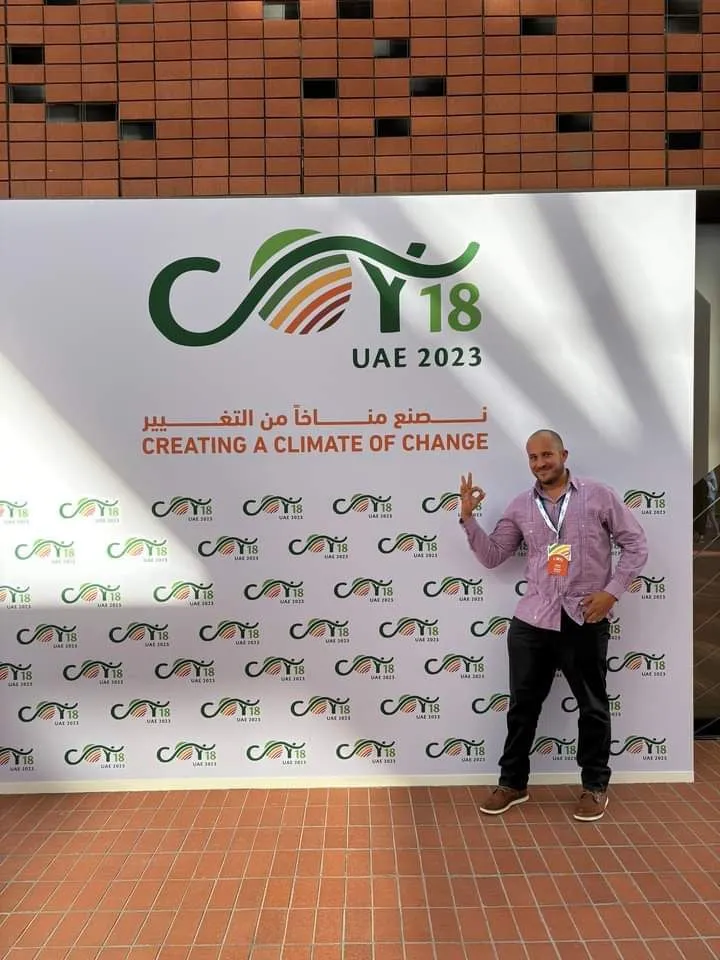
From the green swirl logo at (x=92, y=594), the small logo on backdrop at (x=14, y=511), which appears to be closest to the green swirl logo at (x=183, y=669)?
the green swirl logo at (x=92, y=594)

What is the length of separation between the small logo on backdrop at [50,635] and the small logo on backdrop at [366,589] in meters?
Answer: 1.40

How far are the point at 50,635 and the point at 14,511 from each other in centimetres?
67

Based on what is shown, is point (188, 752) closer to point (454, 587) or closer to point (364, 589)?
point (364, 589)

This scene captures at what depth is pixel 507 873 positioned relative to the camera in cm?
310

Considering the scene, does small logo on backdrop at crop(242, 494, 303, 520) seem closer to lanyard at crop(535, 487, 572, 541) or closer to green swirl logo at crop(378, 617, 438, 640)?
green swirl logo at crop(378, 617, 438, 640)

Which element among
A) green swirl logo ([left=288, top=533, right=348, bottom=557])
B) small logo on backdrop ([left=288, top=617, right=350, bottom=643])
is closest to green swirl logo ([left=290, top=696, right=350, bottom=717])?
small logo on backdrop ([left=288, top=617, right=350, bottom=643])

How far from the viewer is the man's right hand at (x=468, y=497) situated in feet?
12.0

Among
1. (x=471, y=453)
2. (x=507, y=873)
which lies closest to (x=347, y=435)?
(x=471, y=453)

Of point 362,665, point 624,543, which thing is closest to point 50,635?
point 362,665

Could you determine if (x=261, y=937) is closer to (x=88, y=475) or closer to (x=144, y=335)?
(x=88, y=475)

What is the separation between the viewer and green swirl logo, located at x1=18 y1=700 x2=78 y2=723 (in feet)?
12.8

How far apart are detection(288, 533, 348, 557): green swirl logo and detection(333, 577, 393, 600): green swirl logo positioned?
0.17 meters

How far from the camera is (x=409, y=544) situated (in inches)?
152

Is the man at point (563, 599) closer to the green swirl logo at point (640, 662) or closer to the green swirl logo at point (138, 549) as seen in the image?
the green swirl logo at point (640, 662)
